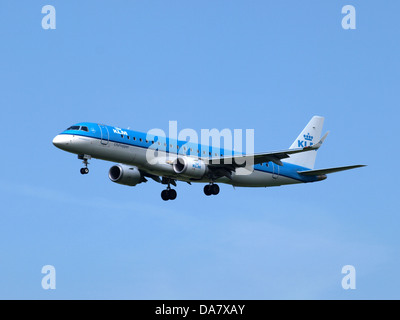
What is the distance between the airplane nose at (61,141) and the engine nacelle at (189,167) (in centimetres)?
779

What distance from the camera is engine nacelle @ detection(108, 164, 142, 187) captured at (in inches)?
2387

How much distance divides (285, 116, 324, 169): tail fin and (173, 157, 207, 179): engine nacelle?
11.5 metres

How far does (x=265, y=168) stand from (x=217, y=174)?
4799 mm

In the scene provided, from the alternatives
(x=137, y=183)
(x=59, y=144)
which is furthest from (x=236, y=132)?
(x=59, y=144)

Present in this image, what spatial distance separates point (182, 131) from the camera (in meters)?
59.8

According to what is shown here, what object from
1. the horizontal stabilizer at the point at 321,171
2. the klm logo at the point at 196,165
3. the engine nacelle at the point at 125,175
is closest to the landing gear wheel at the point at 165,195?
the engine nacelle at the point at 125,175

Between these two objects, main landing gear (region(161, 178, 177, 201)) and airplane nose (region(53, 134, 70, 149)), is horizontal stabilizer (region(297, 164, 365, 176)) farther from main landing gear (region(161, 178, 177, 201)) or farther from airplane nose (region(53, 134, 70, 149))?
airplane nose (region(53, 134, 70, 149))

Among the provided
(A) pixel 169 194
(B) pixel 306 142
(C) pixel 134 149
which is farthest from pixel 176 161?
(B) pixel 306 142

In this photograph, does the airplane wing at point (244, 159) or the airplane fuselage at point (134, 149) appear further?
the airplane wing at point (244, 159)

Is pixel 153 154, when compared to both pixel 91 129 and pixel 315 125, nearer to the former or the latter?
pixel 91 129

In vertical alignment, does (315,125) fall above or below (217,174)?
above

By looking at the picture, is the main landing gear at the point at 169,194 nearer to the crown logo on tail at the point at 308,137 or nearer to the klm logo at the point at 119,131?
the klm logo at the point at 119,131

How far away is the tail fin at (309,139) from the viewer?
67.2 meters

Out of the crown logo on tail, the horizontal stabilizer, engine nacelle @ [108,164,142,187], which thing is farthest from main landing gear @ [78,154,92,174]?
the crown logo on tail
